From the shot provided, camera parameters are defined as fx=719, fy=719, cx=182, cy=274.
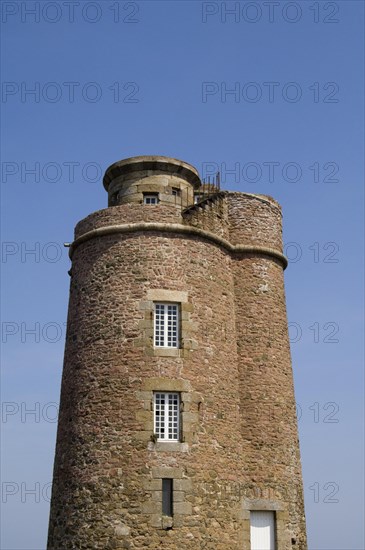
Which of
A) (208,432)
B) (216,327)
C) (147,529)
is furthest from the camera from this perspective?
(216,327)

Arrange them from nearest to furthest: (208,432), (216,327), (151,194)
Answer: (208,432) < (216,327) < (151,194)

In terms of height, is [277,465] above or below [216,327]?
below

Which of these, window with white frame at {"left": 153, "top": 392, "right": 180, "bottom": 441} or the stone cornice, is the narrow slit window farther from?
the stone cornice

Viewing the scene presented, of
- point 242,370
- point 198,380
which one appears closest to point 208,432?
point 198,380

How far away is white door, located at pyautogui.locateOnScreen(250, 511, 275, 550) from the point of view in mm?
22312

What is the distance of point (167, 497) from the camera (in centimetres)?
2048

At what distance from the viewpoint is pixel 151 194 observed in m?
24.7

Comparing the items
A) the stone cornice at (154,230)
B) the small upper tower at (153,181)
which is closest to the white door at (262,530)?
the stone cornice at (154,230)

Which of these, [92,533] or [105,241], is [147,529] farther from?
[105,241]

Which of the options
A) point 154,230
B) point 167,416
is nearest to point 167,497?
point 167,416

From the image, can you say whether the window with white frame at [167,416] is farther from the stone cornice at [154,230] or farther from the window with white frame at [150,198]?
the window with white frame at [150,198]

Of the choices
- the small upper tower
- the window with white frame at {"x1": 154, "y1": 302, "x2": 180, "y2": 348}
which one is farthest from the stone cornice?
the window with white frame at {"x1": 154, "y1": 302, "x2": 180, "y2": 348}

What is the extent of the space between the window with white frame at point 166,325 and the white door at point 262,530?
6.04 meters

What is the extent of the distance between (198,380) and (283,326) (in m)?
4.95
